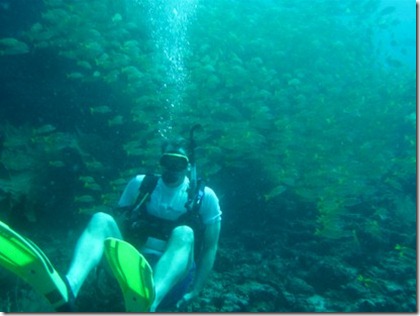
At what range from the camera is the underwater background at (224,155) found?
700 centimetres

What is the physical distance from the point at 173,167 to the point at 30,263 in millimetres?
1604

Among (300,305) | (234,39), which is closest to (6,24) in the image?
(234,39)

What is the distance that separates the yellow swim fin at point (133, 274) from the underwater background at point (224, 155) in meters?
0.84

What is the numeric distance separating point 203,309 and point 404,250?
475 centimetres

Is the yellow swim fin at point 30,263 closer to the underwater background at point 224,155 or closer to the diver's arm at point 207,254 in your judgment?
the underwater background at point 224,155

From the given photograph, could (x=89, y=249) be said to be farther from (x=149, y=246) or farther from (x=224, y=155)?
(x=224, y=155)

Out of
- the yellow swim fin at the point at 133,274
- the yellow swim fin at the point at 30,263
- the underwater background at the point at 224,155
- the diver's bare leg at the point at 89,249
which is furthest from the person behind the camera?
the underwater background at the point at 224,155

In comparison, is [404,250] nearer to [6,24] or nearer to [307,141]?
[307,141]

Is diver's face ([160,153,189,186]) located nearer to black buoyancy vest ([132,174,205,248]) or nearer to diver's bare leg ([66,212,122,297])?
black buoyancy vest ([132,174,205,248])

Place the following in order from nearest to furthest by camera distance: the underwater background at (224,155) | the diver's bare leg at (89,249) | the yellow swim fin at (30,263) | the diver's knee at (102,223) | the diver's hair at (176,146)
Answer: the yellow swim fin at (30,263), the diver's bare leg at (89,249), the diver's knee at (102,223), the diver's hair at (176,146), the underwater background at (224,155)

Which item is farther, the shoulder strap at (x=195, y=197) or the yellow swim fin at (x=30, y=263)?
the shoulder strap at (x=195, y=197)

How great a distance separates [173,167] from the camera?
3.81 m

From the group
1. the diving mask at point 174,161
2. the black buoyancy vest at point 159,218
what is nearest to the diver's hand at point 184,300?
the black buoyancy vest at point 159,218

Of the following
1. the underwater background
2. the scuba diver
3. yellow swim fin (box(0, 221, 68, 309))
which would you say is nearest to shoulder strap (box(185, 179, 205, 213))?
the scuba diver
